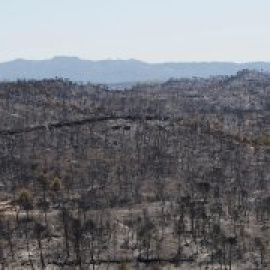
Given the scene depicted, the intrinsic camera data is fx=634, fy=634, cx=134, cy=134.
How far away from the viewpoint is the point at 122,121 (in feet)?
655

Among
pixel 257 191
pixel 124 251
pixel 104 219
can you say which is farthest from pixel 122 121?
pixel 124 251

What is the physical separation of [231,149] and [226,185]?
34106 mm

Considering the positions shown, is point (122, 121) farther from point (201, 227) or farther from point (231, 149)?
point (201, 227)

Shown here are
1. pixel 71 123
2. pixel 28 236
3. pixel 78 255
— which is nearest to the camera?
pixel 78 255

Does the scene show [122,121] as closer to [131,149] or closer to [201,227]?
[131,149]

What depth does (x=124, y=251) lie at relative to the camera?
108 m

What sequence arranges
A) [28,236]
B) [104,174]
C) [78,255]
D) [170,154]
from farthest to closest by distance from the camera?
[170,154] → [104,174] → [28,236] → [78,255]

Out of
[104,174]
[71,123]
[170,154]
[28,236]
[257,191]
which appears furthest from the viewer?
[71,123]

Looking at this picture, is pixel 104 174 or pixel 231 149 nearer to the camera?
pixel 104 174

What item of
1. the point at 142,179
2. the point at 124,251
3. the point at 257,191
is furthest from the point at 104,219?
the point at 257,191

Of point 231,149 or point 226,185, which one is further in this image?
point 231,149

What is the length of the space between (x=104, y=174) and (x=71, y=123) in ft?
165

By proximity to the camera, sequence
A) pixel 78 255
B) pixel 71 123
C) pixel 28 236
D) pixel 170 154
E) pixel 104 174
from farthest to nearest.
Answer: pixel 71 123 < pixel 170 154 < pixel 104 174 < pixel 28 236 < pixel 78 255

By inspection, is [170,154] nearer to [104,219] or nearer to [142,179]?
[142,179]
